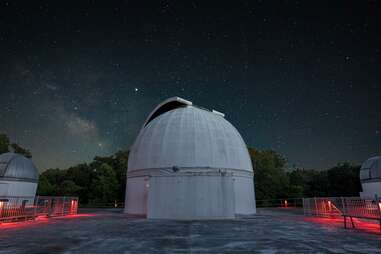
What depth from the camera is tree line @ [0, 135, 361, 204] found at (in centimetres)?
4400

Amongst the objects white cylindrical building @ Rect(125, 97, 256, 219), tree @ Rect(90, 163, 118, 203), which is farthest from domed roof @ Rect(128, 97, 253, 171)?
tree @ Rect(90, 163, 118, 203)

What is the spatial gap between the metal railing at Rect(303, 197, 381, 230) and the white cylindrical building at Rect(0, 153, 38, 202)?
3089cm

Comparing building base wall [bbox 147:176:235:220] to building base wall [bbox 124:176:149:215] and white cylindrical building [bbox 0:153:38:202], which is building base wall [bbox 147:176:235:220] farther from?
white cylindrical building [bbox 0:153:38:202]

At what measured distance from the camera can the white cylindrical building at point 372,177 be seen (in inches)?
1074

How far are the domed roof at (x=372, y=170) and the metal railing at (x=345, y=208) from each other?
10760 mm

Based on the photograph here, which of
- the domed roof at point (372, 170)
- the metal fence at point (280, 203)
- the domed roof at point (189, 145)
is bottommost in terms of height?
the metal fence at point (280, 203)

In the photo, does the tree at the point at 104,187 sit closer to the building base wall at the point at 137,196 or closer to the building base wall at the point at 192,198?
the building base wall at the point at 137,196

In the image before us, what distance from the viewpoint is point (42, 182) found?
47.9 m

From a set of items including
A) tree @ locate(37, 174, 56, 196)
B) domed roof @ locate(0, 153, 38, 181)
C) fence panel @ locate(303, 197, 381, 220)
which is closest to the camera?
fence panel @ locate(303, 197, 381, 220)

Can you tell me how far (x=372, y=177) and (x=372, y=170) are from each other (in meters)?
0.80

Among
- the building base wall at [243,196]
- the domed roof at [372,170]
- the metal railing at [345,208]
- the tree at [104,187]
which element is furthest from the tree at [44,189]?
the domed roof at [372,170]

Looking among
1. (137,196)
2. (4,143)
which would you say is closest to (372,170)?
(137,196)

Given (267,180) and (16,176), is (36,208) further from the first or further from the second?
(267,180)

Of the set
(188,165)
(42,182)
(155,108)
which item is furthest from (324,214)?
(42,182)
